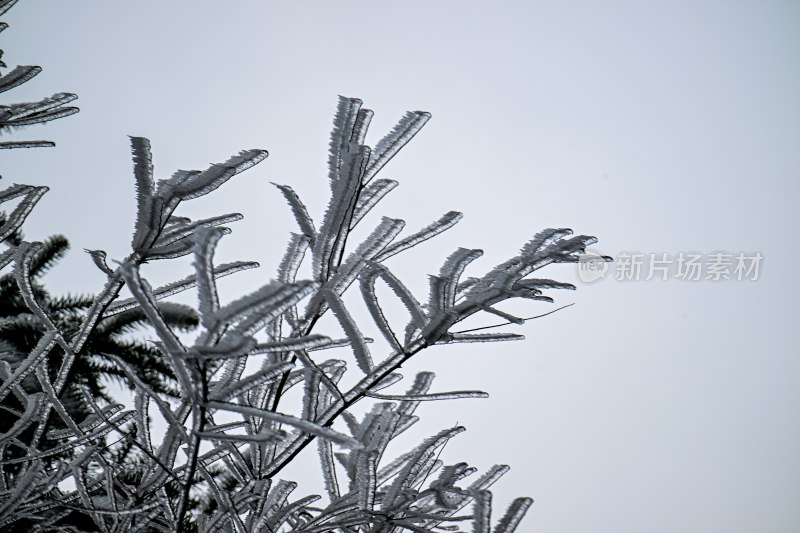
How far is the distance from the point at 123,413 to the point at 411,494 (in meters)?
0.45

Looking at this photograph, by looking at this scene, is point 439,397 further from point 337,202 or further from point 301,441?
point 337,202

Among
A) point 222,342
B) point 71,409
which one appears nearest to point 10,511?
point 222,342

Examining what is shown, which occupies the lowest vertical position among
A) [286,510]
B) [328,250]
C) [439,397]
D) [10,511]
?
[10,511]

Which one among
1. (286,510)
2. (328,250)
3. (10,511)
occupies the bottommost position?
(10,511)

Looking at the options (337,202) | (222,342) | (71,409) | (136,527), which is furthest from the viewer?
(71,409)

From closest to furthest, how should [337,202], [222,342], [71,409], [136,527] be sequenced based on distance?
1. [222,342]
2. [337,202]
3. [136,527]
4. [71,409]

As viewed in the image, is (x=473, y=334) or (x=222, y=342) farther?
(x=473, y=334)

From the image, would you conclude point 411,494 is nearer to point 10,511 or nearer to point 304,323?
point 304,323

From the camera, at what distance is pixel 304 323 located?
0.92m

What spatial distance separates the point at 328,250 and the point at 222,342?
0.27 m

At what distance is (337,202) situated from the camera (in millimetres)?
846

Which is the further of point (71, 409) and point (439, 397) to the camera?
point (71, 409)

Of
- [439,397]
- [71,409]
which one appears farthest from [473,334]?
[71,409]

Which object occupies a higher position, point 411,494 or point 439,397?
point 439,397
